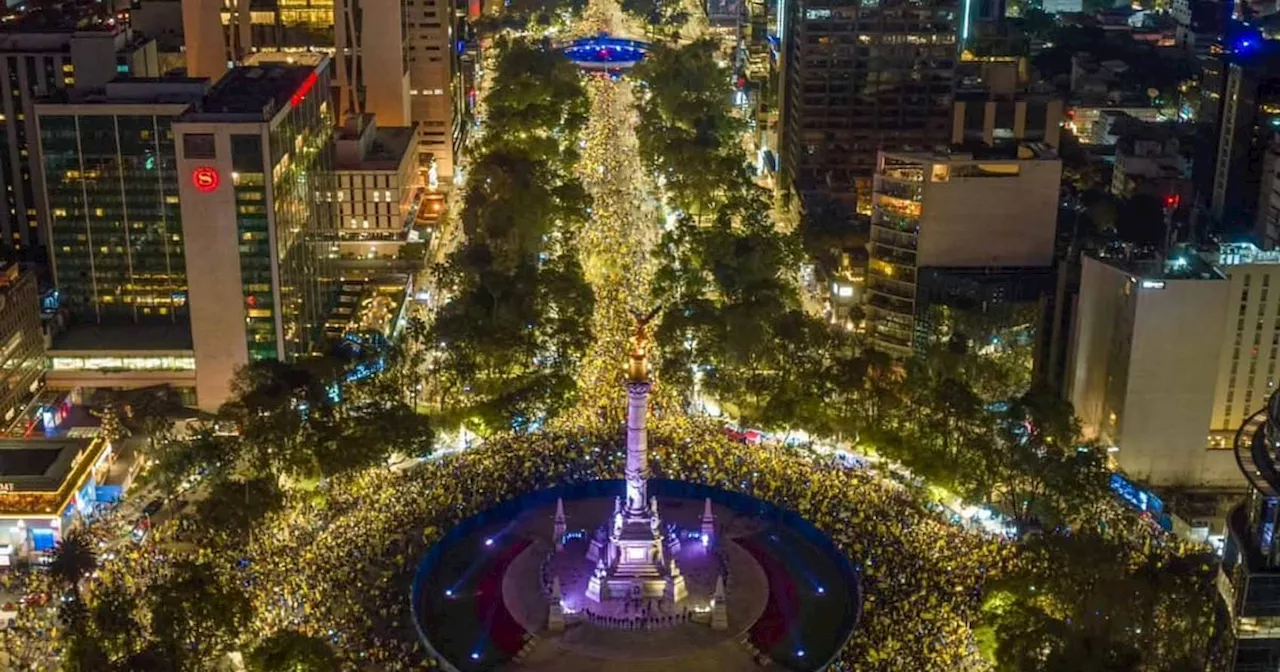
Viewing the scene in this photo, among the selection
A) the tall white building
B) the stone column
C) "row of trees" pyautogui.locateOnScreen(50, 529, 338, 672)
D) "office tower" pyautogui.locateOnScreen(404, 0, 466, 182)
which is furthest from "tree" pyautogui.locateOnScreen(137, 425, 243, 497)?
"office tower" pyautogui.locateOnScreen(404, 0, 466, 182)

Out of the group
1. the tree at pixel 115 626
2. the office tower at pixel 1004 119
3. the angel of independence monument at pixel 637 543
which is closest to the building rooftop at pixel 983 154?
the office tower at pixel 1004 119

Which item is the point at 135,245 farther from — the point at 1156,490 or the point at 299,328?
the point at 1156,490

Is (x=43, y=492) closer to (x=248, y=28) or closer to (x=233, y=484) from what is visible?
(x=233, y=484)

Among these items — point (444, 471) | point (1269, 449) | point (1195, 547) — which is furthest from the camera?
point (444, 471)

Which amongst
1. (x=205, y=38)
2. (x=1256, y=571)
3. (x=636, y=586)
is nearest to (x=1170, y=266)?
(x=1256, y=571)

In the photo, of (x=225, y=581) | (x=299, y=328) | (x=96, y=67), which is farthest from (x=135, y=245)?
(x=225, y=581)

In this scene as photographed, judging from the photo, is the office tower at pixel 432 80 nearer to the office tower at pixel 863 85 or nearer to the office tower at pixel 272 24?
the office tower at pixel 272 24

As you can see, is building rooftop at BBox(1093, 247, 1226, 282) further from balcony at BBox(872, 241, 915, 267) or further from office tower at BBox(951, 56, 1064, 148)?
office tower at BBox(951, 56, 1064, 148)
